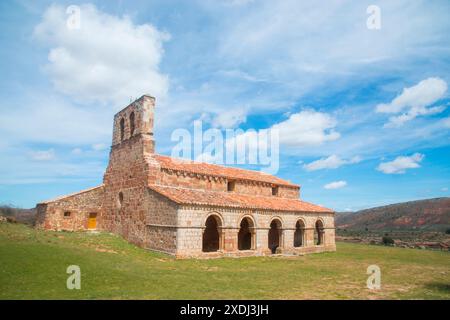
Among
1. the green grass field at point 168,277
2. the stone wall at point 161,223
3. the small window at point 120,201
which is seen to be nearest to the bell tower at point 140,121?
the stone wall at point 161,223

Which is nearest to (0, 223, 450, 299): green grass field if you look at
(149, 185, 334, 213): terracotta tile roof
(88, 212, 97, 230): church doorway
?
(149, 185, 334, 213): terracotta tile roof

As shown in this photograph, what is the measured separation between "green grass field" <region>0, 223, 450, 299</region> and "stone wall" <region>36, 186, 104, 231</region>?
386cm

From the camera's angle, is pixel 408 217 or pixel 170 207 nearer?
pixel 170 207

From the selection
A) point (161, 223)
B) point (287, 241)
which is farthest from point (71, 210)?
point (287, 241)

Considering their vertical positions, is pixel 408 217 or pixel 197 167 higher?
pixel 197 167

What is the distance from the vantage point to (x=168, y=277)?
12.1 meters

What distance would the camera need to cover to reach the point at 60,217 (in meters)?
22.4

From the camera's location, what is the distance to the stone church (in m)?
18.5

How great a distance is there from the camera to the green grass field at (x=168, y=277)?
958cm

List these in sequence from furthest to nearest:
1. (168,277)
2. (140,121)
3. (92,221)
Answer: (92,221) < (140,121) < (168,277)

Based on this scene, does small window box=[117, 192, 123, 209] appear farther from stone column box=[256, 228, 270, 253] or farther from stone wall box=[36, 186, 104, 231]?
stone column box=[256, 228, 270, 253]

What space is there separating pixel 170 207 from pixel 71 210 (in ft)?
30.4

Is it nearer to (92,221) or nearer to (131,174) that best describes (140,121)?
(131,174)
